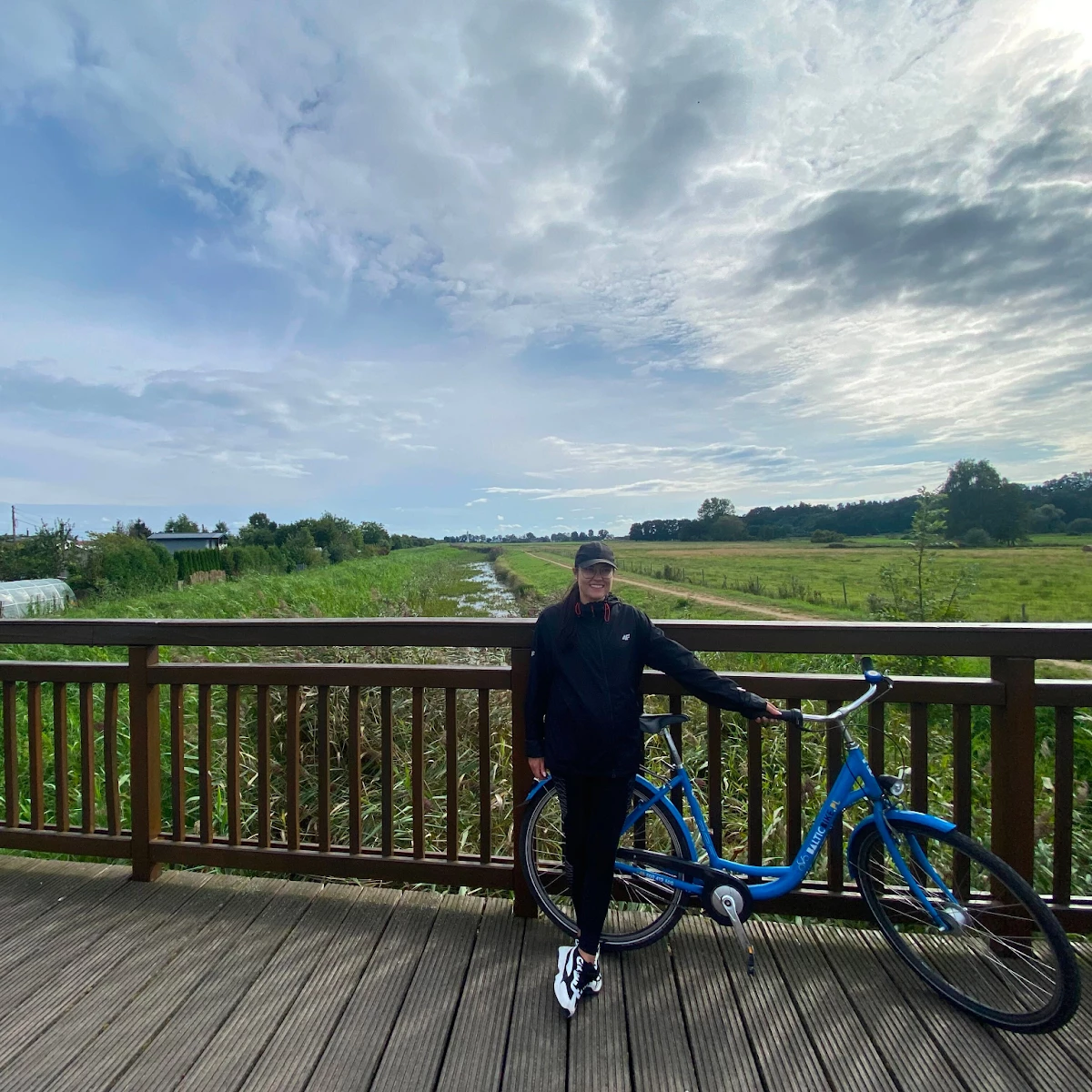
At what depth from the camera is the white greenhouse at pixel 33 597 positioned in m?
15.4

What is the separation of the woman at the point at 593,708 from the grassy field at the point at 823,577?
427 cm

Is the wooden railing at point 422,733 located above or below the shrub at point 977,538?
below

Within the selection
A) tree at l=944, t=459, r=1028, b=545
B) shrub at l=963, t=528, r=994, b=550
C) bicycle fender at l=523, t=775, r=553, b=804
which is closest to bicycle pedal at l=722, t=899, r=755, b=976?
bicycle fender at l=523, t=775, r=553, b=804

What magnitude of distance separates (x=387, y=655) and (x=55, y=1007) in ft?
13.9

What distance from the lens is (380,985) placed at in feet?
6.49

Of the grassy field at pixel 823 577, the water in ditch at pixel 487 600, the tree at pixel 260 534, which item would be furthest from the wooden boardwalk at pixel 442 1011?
the tree at pixel 260 534

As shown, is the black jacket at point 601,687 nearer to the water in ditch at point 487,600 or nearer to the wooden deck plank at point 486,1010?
the wooden deck plank at point 486,1010

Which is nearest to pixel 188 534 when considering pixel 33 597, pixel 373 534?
pixel 373 534

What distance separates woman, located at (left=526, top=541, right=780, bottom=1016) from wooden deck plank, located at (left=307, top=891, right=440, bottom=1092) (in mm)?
518

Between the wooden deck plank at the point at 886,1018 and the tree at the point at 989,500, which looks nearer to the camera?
the wooden deck plank at the point at 886,1018

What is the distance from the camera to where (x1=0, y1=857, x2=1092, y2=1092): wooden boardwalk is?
1.65 meters

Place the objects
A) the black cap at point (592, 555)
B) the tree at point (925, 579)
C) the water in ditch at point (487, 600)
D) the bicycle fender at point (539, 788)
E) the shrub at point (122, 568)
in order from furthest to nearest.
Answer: the shrub at point (122, 568) < the water in ditch at point (487, 600) < the tree at point (925, 579) < the bicycle fender at point (539, 788) < the black cap at point (592, 555)

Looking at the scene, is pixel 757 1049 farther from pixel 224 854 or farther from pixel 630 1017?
pixel 224 854

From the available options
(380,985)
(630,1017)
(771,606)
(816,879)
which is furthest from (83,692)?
(771,606)
